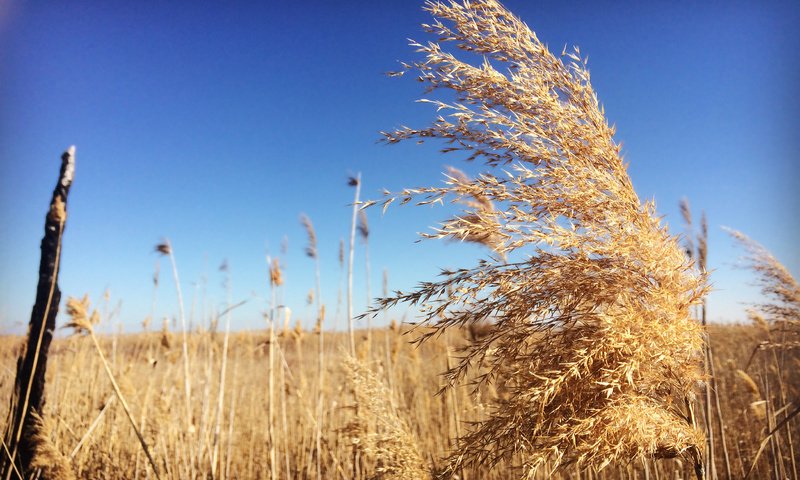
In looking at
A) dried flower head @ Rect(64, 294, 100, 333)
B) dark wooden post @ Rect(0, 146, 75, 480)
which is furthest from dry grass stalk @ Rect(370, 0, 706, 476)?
dark wooden post @ Rect(0, 146, 75, 480)

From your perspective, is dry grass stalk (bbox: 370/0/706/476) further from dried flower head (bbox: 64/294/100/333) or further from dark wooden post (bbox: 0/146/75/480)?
dark wooden post (bbox: 0/146/75/480)

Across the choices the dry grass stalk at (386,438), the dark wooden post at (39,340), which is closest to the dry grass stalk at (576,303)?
the dry grass stalk at (386,438)

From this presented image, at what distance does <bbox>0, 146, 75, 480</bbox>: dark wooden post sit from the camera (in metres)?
3.05

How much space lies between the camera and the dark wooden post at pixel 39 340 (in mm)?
3053

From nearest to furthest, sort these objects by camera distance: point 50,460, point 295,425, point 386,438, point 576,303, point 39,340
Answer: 1. point 576,303
2. point 386,438
3. point 50,460
4. point 39,340
5. point 295,425

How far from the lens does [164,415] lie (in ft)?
11.4

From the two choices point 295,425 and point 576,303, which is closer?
point 576,303

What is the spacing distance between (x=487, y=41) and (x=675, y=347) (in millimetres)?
1092

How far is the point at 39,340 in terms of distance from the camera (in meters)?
3.06

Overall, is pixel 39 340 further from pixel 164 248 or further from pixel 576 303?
pixel 576 303

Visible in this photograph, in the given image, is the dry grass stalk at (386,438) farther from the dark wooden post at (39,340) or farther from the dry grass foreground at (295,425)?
the dark wooden post at (39,340)

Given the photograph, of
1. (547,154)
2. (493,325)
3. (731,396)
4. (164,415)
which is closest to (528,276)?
(493,325)

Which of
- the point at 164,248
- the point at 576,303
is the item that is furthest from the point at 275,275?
the point at 576,303

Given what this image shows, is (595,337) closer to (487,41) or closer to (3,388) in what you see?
(487,41)
